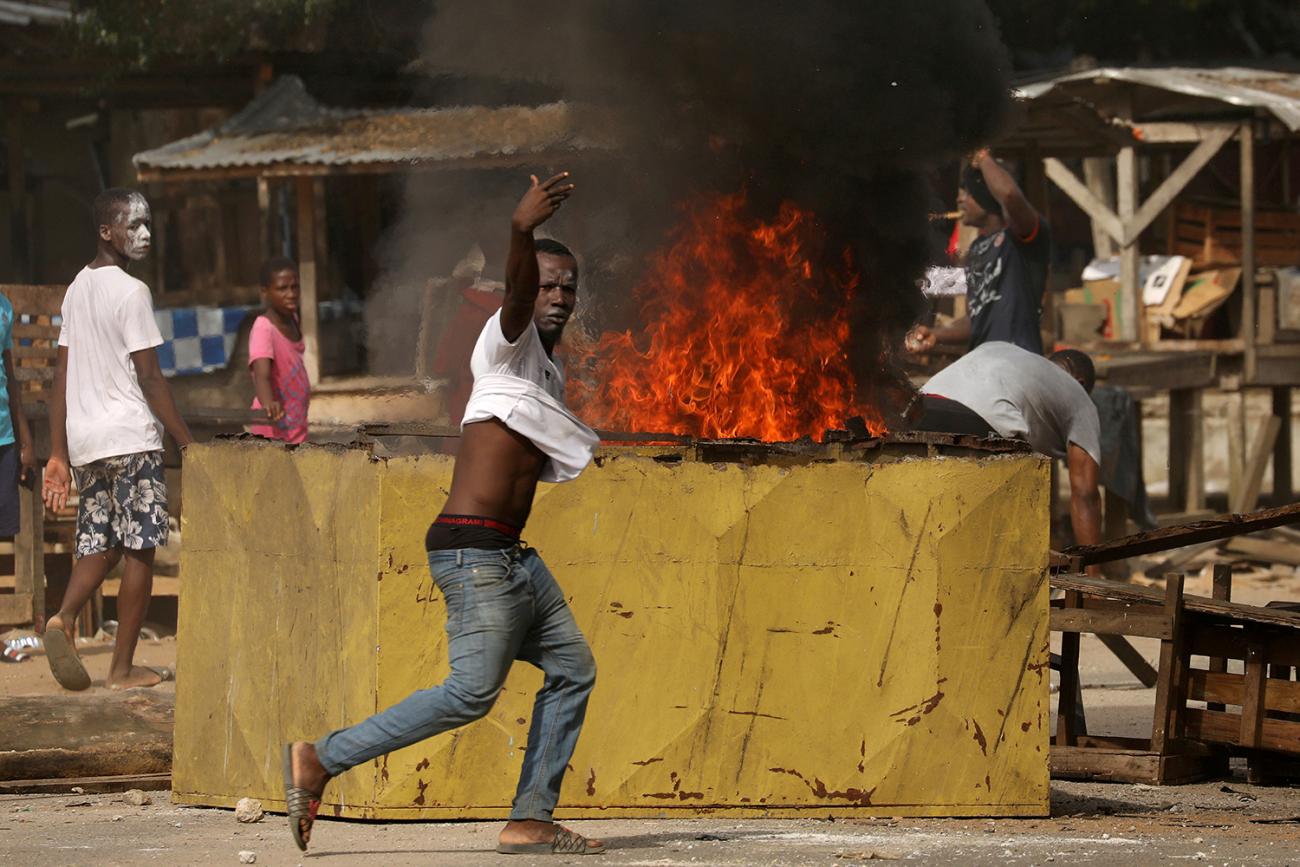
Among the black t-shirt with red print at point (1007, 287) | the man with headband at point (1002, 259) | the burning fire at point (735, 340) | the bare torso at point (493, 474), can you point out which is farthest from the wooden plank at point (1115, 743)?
the black t-shirt with red print at point (1007, 287)

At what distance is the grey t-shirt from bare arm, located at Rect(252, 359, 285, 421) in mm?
3391

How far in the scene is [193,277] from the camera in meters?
19.3

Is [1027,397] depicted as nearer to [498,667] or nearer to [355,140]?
[498,667]

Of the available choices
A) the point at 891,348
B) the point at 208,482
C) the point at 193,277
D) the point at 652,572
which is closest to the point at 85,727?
the point at 208,482

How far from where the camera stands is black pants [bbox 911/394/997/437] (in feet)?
27.9

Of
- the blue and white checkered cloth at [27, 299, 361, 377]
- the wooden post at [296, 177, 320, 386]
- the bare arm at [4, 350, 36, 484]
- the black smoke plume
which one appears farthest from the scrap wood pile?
the blue and white checkered cloth at [27, 299, 361, 377]

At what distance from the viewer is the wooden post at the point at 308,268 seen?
53.4 ft

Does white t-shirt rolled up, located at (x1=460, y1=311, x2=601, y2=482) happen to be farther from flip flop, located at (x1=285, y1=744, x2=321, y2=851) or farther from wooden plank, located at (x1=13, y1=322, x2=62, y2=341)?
wooden plank, located at (x1=13, y1=322, x2=62, y2=341)

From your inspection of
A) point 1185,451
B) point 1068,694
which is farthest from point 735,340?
point 1185,451

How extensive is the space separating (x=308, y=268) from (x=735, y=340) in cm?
902

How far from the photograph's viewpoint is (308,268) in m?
16.4

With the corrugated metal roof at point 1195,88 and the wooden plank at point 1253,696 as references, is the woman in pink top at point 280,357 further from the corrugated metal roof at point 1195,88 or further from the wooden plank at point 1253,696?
the corrugated metal roof at point 1195,88

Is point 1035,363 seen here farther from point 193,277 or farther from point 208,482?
point 193,277

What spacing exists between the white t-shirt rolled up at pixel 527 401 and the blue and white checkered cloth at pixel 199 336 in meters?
11.5
